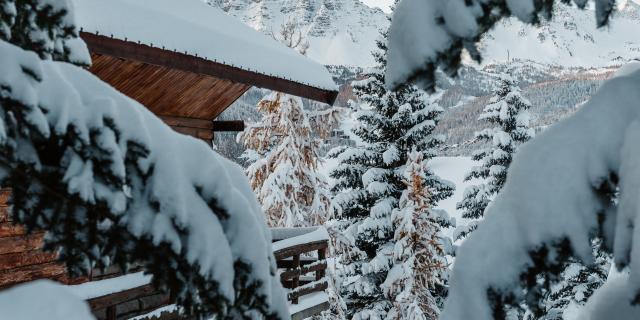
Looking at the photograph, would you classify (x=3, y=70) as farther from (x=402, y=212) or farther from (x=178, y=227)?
(x=402, y=212)

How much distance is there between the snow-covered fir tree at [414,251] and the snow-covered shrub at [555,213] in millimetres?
16609

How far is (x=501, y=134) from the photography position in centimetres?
2173

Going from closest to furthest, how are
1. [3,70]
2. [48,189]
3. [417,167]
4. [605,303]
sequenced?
1. [3,70]
2. [48,189]
3. [605,303]
4. [417,167]

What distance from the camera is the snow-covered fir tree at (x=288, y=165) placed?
19.2 m

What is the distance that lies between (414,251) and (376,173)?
319 centimetres

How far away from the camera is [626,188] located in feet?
5.89

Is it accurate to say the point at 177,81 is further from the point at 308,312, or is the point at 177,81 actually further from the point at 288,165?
the point at 288,165

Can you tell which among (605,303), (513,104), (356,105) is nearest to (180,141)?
(605,303)

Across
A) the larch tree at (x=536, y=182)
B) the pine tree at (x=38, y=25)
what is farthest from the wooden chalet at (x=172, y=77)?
the larch tree at (x=536, y=182)

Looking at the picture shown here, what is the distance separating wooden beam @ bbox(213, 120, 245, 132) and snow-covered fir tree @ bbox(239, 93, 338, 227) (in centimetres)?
717

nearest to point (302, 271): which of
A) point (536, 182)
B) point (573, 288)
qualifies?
point (536, 182)

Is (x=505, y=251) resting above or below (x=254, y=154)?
below

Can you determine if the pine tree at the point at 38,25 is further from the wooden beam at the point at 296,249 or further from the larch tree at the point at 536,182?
the wooden beam at the point at 296,249

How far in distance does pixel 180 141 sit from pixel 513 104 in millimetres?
21508
